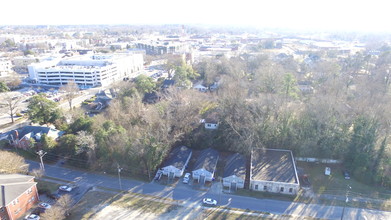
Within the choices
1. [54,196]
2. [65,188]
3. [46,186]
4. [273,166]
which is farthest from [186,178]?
[46,186]

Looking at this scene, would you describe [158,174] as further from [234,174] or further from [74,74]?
[74,74]

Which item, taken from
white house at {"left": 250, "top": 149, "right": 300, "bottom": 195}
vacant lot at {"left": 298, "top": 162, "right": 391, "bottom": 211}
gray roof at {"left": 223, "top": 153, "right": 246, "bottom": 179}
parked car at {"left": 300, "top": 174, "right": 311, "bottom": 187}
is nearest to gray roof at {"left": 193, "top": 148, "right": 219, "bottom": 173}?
gray roof at {"left": 223, "top": 153, "right": 246, "bottom": 179}

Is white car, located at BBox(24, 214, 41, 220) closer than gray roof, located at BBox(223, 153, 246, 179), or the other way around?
white car, located at BBox(24, 214, 41, 220)

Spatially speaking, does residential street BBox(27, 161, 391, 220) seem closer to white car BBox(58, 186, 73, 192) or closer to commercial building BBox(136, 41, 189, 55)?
white car BBox(58, 186, 73, 192)

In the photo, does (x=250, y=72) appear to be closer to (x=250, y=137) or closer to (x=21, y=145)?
(x=250, y=137)

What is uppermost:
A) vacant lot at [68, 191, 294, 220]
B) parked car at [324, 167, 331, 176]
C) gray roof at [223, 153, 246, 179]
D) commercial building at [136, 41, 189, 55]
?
commercial building at [136, 41, 189, 55]

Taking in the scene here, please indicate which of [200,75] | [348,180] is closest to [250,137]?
[348,180]
